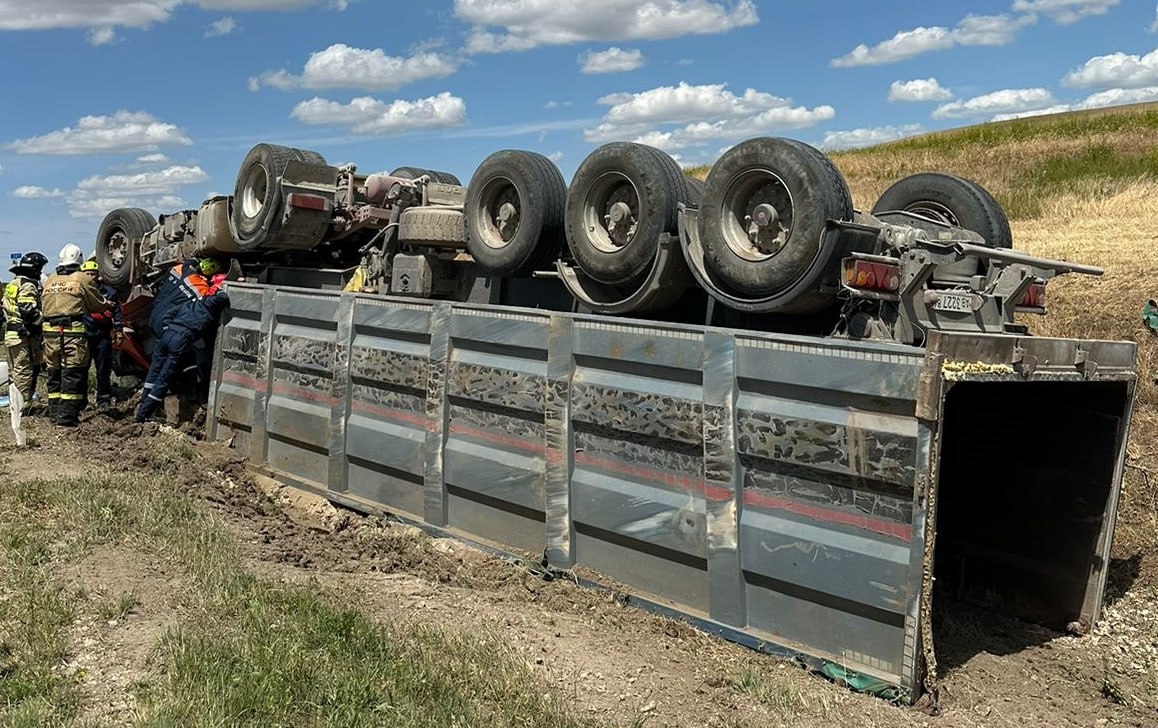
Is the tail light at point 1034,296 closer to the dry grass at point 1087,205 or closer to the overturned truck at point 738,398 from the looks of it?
the overturned truck at point 738,398

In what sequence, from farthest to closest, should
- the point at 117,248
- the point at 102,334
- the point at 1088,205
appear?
the point at 1088,205 < the point at 117,248 < the point at 102,334

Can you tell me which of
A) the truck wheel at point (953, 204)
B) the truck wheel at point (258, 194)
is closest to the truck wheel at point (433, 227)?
the truck wheel at point (258, 194)

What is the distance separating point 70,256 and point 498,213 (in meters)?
5.91

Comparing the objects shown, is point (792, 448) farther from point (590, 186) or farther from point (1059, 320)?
point (1059, 320)

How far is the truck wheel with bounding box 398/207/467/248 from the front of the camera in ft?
21.5

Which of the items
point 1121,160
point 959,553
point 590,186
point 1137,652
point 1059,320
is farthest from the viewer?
point 1121,160

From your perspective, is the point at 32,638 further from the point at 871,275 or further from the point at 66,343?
the point at 66,343

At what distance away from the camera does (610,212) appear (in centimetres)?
545

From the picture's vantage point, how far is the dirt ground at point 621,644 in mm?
3977

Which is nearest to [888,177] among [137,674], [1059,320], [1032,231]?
[1032,231]

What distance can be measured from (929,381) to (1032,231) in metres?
11.5

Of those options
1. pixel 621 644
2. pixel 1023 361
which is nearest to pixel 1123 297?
pixel 1023 361

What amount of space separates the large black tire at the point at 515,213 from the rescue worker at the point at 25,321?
645 cm

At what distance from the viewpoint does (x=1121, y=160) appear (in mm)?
21359
